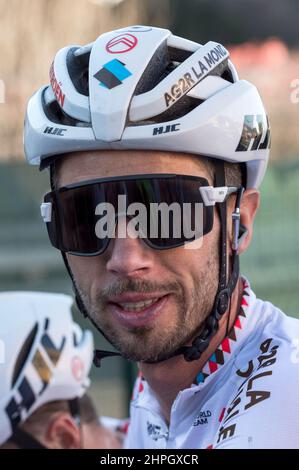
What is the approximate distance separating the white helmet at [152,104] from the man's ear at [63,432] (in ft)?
4.78

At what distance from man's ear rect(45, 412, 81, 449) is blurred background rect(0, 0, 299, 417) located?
77.2 inches

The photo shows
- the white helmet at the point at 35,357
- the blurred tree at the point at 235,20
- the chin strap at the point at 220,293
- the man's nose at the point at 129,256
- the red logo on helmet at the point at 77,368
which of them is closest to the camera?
the man's nose at the point at 129,256

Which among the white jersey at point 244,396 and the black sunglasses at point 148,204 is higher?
the black sunglasses at point 148,204

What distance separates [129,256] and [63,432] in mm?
1576

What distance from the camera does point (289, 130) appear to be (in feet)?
36.7

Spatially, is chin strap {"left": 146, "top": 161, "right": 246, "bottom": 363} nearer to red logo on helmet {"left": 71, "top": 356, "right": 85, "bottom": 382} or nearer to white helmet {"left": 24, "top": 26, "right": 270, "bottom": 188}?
white helmet {"left": 24, "top": 26, "right": 270, "bottom": 188}

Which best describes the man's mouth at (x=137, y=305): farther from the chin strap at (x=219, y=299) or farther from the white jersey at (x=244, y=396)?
the white jersey at (x=244, y=396)

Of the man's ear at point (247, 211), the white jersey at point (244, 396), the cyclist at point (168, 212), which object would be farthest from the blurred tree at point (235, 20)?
the white jersey at point (244, 396)

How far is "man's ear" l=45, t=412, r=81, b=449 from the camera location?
13.1ft

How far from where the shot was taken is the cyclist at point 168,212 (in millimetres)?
2754

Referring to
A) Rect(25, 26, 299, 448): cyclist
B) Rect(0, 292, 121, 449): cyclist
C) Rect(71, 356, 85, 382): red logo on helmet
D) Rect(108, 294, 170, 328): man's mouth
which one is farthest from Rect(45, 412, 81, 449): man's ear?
Rect(108, 294, 170, 328): man's mouth

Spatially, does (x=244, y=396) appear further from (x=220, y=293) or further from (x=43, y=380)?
(x=43, y=380)

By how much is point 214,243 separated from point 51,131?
2.20ft

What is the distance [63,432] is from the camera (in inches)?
158
